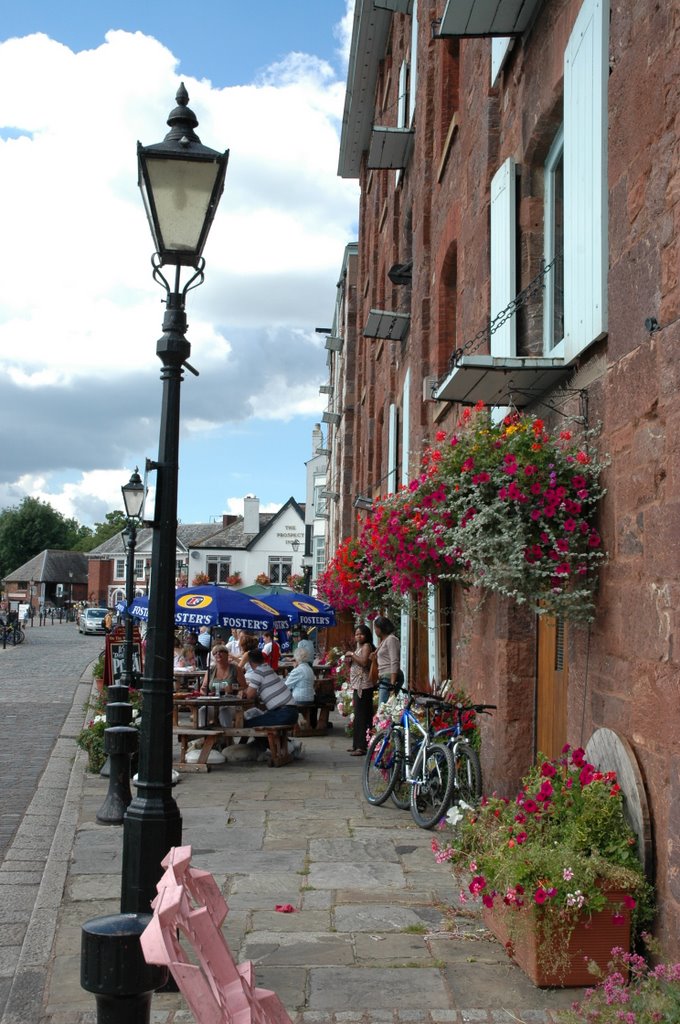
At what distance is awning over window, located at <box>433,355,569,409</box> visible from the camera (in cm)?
655

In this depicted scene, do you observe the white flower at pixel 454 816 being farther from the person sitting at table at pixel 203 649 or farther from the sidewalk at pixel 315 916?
the person sitting at table at pixel 203 649

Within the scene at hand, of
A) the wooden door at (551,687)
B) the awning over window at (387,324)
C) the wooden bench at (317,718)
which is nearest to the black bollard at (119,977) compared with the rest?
the wooden door at (551,687)

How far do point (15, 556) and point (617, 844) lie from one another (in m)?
123

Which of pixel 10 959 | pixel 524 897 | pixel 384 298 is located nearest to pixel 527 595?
pixel 524 897

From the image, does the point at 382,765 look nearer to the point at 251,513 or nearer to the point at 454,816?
the point at 454,816

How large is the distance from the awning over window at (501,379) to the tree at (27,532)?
4695 inches

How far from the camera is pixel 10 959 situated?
5.53m

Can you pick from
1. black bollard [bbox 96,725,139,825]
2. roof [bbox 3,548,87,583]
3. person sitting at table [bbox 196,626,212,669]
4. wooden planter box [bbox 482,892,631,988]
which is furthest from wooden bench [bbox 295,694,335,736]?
roof [bbox 3,548,87,583]

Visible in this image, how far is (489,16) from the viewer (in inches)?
306

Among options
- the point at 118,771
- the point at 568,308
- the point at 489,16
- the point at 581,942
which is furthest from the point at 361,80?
the point at 581,942

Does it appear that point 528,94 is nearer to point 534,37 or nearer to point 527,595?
point 534,37

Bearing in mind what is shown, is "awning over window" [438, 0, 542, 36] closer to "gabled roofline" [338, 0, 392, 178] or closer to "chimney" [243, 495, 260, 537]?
"gabled roofline" [338, 0, 392, 178]

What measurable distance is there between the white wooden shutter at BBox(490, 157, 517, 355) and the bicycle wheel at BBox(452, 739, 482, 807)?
10.5ft

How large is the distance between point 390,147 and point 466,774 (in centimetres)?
1174
